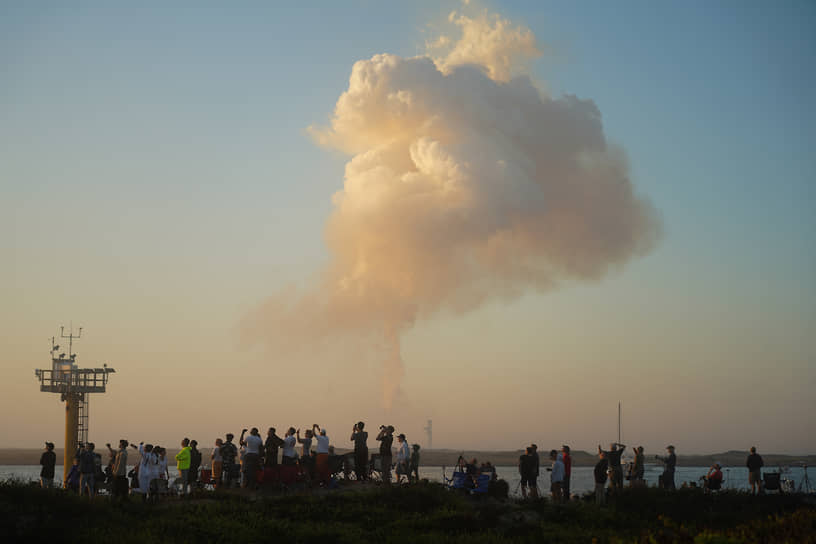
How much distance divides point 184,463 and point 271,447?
310 cm

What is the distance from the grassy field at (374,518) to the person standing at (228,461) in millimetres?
2314

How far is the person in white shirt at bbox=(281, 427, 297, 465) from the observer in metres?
29.9

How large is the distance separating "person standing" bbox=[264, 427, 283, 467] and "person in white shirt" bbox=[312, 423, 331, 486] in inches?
54.7

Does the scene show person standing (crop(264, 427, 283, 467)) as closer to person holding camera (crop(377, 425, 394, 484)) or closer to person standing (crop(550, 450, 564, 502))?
person holding camera (crop(377, 425, 394, 484))

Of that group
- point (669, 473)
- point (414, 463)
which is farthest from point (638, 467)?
point (414, 463)

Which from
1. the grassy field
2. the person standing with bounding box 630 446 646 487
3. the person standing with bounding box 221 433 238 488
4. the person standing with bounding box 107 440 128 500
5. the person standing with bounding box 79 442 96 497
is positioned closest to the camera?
the grassy field

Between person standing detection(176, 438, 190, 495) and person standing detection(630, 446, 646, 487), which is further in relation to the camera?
person standing detection(630, 446, 646, 487)

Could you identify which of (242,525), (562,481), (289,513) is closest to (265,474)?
(289,513)

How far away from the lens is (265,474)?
29500 mm

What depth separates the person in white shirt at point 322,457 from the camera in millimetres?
29672

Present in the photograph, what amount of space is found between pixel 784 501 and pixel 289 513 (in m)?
20.2

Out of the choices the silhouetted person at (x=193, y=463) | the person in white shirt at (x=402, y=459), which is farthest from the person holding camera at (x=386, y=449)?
the silhouetted person at (x=193, y=463)

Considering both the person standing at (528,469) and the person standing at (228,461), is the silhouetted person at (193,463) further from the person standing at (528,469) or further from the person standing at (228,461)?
the person standing at (528,469)

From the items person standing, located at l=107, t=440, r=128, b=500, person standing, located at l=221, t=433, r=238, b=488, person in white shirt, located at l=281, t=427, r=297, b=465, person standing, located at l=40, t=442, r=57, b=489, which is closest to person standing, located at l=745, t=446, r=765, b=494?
person in white shirt, located at l=281, t=427, r=297, b=465
